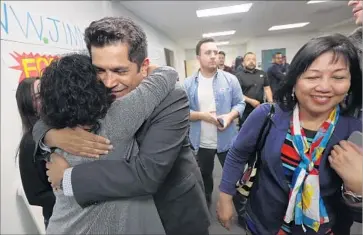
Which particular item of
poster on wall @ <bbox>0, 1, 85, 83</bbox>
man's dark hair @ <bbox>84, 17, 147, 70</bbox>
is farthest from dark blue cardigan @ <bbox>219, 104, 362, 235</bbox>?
poster on wall @ <bbox>0, 1, 85, 83</bbox>

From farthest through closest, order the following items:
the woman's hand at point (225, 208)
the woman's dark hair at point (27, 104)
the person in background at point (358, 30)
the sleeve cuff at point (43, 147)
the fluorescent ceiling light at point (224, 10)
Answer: the fluorescent ceiling light at point (224, 10) < the woman's dark hair at point (27, 104) < the woman's hand at point (225, 208) < the person in background at point (358, 30) < the sleeve cuff at point (43, 147)

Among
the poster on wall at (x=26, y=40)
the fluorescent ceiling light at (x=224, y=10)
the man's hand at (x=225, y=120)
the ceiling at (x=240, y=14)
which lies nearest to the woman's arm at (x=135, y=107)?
the poster on wall at (x=26, y=40)

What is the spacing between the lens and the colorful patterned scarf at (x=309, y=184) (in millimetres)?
803

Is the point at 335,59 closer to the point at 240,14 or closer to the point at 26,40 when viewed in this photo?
the point at 26,40

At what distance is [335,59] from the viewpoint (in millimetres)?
760

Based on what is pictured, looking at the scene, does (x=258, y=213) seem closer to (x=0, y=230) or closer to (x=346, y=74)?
(x=346, y=74)

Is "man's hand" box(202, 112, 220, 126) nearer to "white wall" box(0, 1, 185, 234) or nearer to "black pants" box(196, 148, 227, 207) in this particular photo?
"black pants" box(196, 148, 227, 207)

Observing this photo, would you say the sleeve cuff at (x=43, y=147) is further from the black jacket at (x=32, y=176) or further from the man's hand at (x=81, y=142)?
the black jacket at (x=32, y=176)

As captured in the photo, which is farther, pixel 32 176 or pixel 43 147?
pixel 32 176

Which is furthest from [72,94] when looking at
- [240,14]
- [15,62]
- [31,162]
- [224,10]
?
[240,14]

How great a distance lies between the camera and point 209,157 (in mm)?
2057

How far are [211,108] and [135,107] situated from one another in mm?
1381

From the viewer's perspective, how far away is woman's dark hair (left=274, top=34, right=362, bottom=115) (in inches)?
30.2

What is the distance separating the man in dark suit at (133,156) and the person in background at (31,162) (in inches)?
14.6
